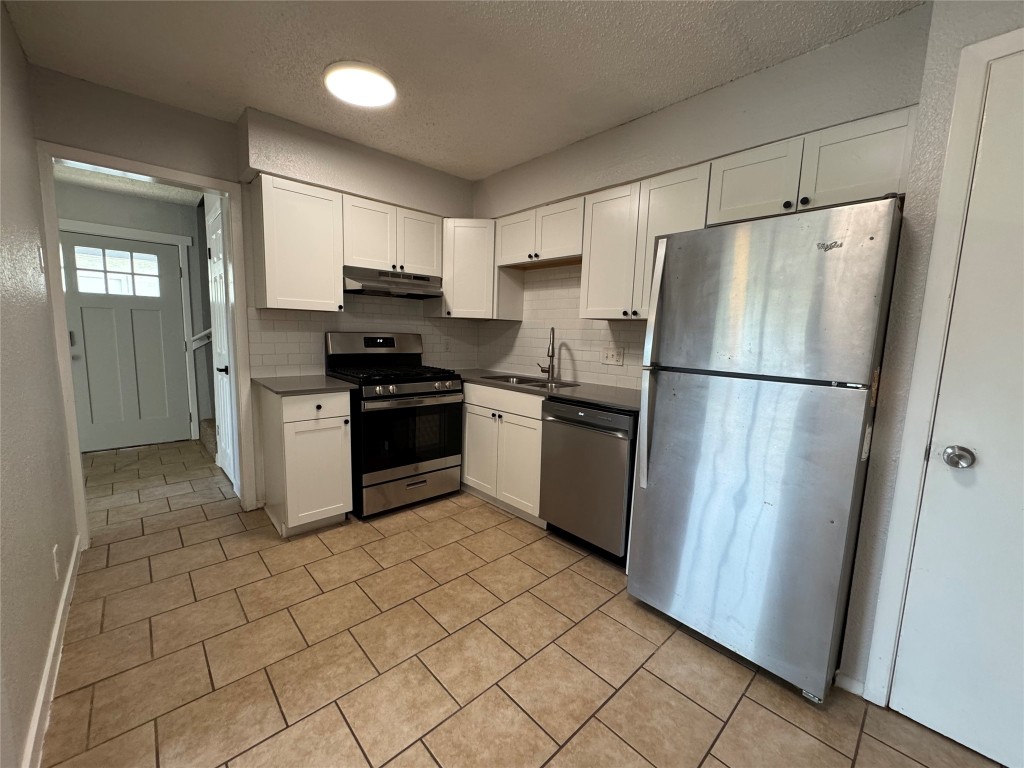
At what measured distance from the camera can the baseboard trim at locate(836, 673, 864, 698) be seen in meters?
1.59

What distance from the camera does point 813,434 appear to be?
1463mm

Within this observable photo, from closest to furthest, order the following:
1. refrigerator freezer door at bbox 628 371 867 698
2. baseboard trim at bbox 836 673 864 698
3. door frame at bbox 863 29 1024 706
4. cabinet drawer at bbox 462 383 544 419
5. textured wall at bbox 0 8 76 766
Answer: textured wall at bbox 0 8 76 766, door frame at bbox 863 29 1024 706, refrigerator freezer door at bbox 628 371 867 698, baseboard trim at bbox 836 673 864 698, cabinet drawer at bbox 462 383 544 419

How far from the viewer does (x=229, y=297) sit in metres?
2.84

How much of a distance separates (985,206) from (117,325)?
5.92m

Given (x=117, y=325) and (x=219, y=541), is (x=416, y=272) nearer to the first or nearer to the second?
(x=219, y=541)

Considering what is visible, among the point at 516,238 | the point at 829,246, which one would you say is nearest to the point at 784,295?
the point at 829,246

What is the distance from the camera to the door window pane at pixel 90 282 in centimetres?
390

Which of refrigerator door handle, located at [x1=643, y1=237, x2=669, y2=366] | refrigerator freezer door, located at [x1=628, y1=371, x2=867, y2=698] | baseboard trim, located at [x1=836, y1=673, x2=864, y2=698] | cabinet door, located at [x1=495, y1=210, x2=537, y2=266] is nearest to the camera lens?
refrigerator freezer door, located at [x1=628, y1=371, x2=867, y2=698]

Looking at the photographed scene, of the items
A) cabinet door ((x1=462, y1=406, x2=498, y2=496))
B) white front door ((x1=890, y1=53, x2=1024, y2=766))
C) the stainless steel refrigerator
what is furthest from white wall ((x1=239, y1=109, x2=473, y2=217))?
white front door ((x1=890, y1=53, x2=1024, y2=766))

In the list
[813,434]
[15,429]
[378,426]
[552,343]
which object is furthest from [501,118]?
[15,429]

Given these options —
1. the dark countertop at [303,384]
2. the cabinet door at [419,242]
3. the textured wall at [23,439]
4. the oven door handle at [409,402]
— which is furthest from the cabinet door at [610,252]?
the textured wall at [23,439]

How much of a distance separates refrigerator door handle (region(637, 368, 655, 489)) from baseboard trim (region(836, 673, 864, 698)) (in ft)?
3.22

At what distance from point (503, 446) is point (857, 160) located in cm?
236

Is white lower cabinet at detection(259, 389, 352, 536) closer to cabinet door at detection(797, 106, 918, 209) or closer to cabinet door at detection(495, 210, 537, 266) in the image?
cabinet door at detection(495, 210, 537, 266)
